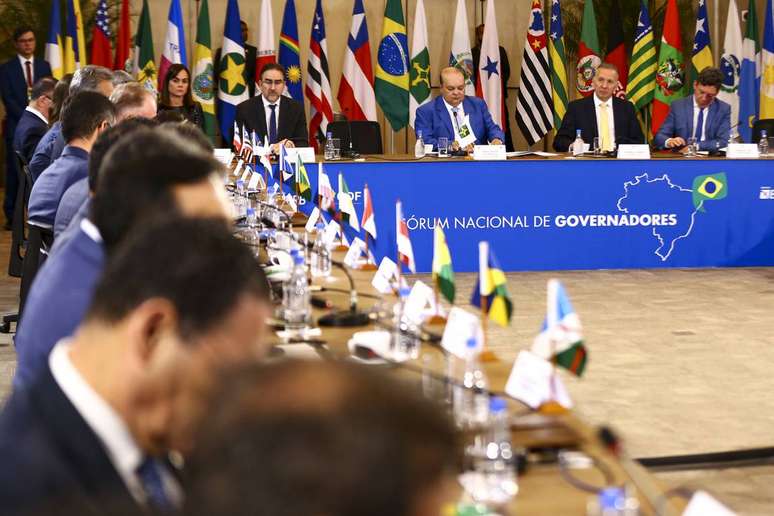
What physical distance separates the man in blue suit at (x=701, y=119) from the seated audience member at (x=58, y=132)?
3833 millimetres

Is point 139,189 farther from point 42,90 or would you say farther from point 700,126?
point 700,126

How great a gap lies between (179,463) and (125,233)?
648mm

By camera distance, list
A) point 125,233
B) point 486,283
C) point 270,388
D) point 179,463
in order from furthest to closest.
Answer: point 486,283
point 125,233
point 179,463
point 270,388

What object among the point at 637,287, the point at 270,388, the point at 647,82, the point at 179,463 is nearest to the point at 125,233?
the point at 179,463

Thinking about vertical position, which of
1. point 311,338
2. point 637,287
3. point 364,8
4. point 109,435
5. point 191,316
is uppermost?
point 364,8

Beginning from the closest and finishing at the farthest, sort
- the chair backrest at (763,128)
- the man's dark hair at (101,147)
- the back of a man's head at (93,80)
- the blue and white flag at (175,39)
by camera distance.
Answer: the man's dark hair at (101,147) → the back of a man's head at (93,80) → the chair backrest at (763,128) → the blue and white flag at (175,39)

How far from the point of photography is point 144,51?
11023 millimetres

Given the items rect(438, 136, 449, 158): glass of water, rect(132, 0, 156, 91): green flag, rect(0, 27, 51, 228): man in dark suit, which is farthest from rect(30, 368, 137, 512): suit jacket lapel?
rect(132, 0, 156, 91): green flag

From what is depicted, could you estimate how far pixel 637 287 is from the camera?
714 centimetres

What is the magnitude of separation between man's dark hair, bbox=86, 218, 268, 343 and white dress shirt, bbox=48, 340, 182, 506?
7 centimetres

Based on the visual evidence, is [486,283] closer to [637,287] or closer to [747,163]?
[637,287]

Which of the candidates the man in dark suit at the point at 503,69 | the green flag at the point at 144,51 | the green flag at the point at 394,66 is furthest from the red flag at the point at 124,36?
the man in dark suit at the point at 503,69

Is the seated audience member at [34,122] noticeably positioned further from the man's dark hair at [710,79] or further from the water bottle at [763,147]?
the water bottle at [763,147]

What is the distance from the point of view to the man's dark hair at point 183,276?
1146 millimetres
